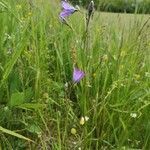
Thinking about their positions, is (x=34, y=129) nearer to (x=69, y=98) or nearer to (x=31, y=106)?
(x=31, y=106)

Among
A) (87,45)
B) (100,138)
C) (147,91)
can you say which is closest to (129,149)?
(100,138)

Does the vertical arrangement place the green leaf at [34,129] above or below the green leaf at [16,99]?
below

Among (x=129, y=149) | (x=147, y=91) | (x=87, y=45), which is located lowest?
(x=129, y=149)

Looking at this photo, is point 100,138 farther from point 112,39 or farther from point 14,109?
point 112,39

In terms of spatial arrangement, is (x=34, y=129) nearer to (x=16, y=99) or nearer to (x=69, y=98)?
(x=16, y=99)

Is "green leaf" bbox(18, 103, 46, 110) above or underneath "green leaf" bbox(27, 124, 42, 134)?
above

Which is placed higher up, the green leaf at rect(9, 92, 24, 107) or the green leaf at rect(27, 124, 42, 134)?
the green leaf at rect(9, 92, 24, 107)

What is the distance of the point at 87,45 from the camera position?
1319 millimetres

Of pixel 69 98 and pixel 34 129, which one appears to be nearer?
pixel 34 129

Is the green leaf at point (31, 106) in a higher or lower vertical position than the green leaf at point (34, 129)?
higher

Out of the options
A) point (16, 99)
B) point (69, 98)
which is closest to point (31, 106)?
point (16, 99)

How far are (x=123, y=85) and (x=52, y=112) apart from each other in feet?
0.75

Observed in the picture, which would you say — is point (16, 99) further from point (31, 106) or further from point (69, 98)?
point (69, 98)

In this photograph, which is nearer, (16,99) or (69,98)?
(16,99)
